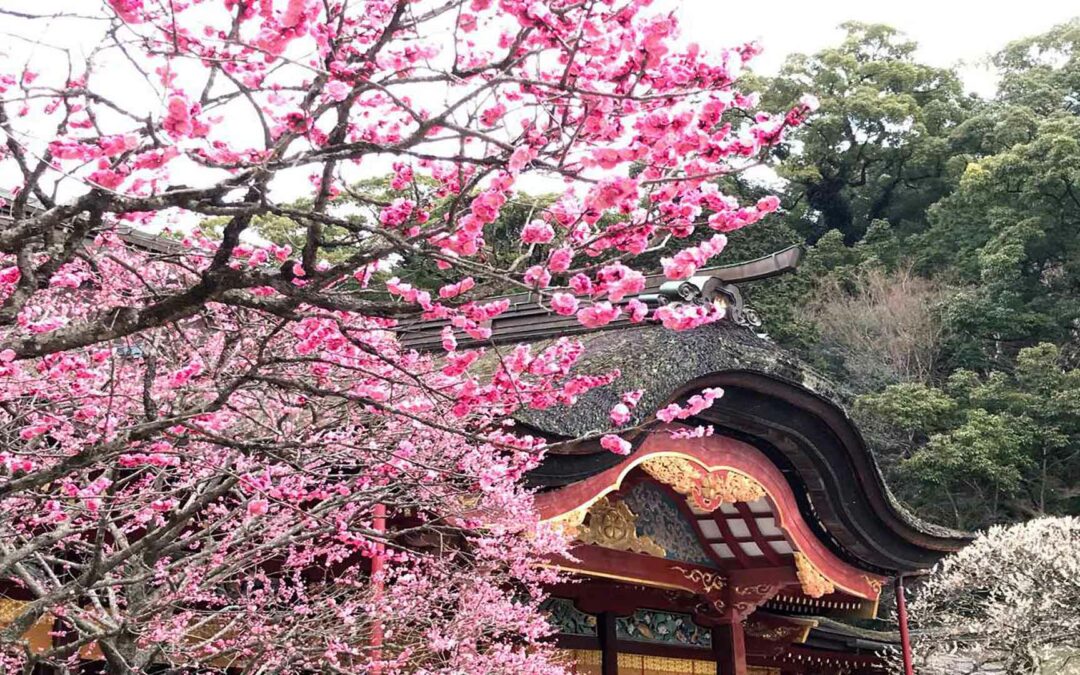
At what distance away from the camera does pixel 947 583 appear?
45.6 ft

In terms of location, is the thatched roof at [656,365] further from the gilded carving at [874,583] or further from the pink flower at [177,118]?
the pink flower at [177,118]

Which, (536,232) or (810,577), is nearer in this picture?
(536,232)

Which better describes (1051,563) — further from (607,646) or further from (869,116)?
(869,116)

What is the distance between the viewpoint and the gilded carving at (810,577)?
321 inches

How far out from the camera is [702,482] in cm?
725

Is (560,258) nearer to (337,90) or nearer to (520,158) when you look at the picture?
(520,158)

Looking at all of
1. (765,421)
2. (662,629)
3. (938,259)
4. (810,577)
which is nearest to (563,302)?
(765,421)

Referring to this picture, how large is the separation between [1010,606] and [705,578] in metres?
6.50

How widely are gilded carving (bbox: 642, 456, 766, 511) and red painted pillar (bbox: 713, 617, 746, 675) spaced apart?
82.0 inches

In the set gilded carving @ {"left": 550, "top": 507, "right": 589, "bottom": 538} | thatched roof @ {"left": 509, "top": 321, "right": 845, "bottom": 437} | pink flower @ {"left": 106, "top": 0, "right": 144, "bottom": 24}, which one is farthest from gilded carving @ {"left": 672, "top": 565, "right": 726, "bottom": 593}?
pink flower @ {"left": 106, "top": 0, "right": 144, "bottom": 24}

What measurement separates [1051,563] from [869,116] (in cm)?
2128

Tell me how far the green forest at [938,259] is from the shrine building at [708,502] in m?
9.07

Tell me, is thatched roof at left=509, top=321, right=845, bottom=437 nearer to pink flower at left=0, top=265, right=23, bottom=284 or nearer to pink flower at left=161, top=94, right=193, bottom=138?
pink flower at left=0, top=265, right=23, bottom=284

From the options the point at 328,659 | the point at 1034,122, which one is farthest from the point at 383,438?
the point at 1034,122
